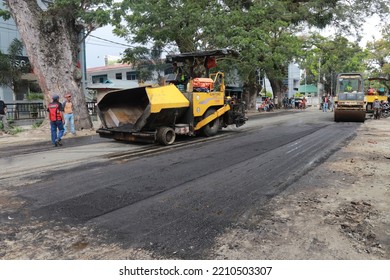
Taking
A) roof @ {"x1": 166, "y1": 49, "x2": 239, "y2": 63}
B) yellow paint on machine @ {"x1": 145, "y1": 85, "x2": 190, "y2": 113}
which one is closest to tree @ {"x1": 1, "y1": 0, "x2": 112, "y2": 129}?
roof @ {"x1": 166, "y1": 49, "x2": 239, "y2": 63}

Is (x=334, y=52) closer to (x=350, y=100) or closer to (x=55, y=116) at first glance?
(x=350, y=100)

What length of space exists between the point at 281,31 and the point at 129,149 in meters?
22.9

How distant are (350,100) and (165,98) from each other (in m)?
13.3

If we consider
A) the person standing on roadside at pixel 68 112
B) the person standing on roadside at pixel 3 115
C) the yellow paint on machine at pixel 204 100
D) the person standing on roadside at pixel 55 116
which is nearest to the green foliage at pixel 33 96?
the person standing on roadside at pixel 3 115

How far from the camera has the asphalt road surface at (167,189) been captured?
14.3ft

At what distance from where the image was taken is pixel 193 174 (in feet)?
23.6

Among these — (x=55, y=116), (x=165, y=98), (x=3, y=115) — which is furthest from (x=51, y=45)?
(x=165, y=98)

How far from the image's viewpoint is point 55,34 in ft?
47.9

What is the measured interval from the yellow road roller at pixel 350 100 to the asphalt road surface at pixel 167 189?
420 inches

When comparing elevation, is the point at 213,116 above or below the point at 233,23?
below

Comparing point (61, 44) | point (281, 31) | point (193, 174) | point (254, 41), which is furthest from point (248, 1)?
point (193, 174)

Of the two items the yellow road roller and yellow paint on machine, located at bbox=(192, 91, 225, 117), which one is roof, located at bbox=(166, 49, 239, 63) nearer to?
yellow paint on machine, located at bbox=(192, 91, 225, 117)

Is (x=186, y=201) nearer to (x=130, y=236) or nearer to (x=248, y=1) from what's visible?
(x=130, y=236)

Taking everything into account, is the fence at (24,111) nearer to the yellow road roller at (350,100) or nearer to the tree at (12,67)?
the tree at (12,67)
